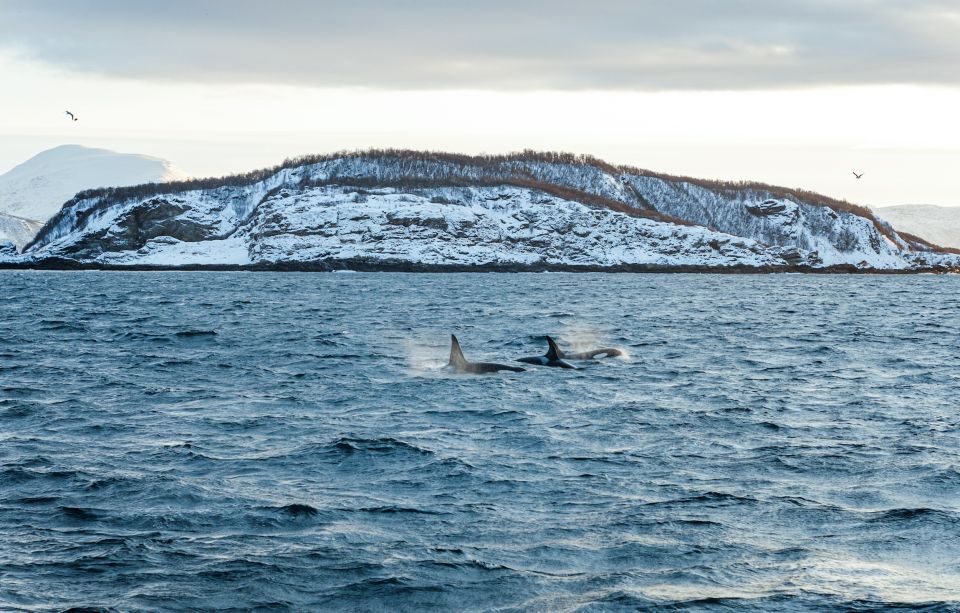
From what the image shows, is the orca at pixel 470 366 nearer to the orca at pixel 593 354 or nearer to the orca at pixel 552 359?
the orca at pixel 552 359

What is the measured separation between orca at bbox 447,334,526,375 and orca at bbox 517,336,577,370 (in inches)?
64.3

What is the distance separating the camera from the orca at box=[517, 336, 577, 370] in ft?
121

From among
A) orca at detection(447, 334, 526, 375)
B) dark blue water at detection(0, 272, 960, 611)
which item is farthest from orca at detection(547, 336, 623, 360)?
orca at detection(447, 334, 526, 375)

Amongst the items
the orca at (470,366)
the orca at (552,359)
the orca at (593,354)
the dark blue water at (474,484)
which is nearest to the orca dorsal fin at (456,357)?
the orca at (470,366)

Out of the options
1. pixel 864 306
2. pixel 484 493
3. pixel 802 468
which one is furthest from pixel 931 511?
pixel 864 306

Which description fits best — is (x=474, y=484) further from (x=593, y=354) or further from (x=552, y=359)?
(x=593, y=354)

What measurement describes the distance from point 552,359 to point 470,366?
A: 3.48 m

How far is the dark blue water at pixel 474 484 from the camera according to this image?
13281mm

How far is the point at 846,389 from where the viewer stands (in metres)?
31.6

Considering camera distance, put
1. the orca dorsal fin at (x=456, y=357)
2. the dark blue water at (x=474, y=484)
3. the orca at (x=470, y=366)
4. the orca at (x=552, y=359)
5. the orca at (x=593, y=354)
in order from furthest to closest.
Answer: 1. the orca at (x=593, y=354)
2. the orca at (x=552, y=359)
3. the orca dorsal fin at (x=456, y=357)
4. the orca at (x=470, y=366)
5. the dark blue water at (x=474, y=484)

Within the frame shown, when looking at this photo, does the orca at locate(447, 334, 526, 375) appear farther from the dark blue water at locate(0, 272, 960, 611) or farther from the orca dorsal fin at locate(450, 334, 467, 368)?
the dark blue water at locate(0, 272, 960, 611)

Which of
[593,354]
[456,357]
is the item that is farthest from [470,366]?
[593,354]

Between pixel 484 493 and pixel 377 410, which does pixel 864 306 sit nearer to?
pixel 377 410

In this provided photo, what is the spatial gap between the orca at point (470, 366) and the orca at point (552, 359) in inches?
64.3
